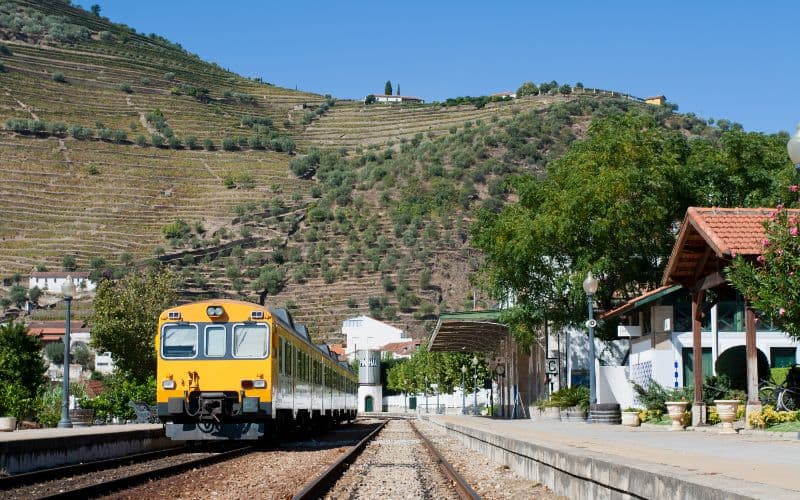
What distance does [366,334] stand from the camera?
162m

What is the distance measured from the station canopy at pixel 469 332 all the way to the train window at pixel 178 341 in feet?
77.9

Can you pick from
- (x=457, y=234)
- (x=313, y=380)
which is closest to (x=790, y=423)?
(x=313, y=380)

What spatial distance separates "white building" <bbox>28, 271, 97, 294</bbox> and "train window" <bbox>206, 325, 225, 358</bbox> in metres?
126

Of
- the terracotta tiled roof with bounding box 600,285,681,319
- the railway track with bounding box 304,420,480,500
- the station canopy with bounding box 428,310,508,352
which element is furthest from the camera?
the station canopy with bounding box 428,310,508,352

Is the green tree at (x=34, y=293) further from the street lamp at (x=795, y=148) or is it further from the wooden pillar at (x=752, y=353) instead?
the street lamp at (x=795, y=148)

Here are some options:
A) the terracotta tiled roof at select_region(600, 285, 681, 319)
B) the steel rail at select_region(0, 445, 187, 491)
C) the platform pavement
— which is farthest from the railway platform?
the terracotta tiled roof at select_region(600, 285, 681, 319)

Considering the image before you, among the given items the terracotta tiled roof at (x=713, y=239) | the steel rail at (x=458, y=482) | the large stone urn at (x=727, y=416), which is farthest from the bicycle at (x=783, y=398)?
the steel rail at (x=458, y=482)

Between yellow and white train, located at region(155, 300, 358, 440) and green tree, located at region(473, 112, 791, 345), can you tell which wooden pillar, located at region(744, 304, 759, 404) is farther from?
green tree, located at region(473, 112, 791, 345)

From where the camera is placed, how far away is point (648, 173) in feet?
128

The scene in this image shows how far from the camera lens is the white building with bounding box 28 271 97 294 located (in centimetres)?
14712

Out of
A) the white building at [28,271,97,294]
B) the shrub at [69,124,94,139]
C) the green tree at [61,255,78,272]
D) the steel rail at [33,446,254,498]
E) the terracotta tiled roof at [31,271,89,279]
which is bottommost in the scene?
the steel rail at [33,446,254,498]

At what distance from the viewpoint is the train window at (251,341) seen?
79.8 feet

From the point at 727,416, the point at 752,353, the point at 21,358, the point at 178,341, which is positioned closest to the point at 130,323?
the point at 21,358

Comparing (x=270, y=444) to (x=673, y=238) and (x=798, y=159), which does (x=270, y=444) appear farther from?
(x=673, y=238)
